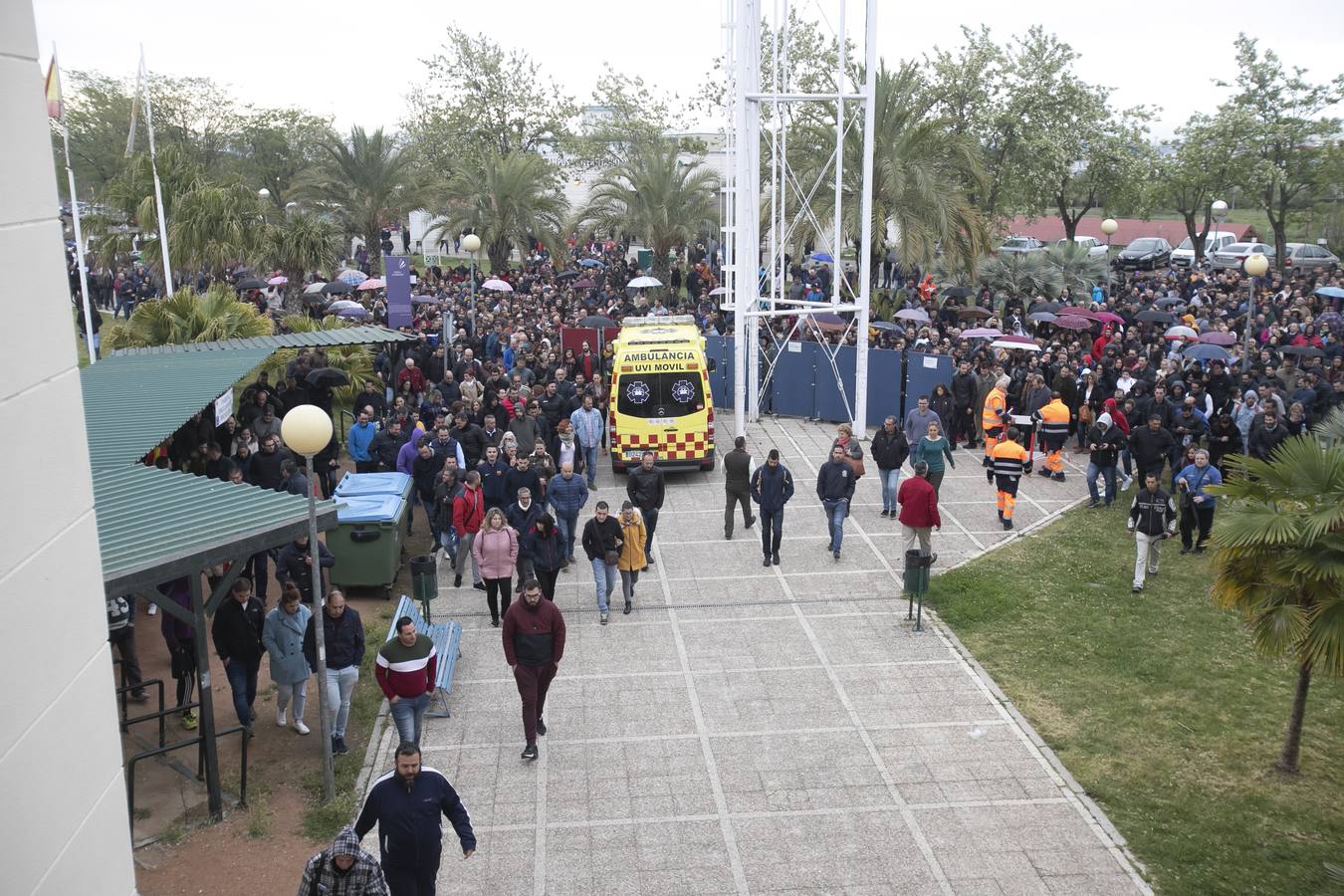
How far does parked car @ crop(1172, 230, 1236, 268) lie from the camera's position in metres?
48.2

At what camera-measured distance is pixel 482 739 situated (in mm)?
11086

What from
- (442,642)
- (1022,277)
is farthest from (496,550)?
(1022,277)

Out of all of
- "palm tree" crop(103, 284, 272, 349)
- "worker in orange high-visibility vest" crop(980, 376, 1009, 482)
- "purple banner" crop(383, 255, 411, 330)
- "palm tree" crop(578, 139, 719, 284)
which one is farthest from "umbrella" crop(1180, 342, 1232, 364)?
"palm tree" crop(578, 139, 719, 284)

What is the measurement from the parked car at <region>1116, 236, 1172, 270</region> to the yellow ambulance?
32.2 meters

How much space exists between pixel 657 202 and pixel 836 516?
83.5 feet

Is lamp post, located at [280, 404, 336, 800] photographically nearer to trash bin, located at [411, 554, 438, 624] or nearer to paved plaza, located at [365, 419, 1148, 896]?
paved plaza, located at [365, 419, 1148, 896]

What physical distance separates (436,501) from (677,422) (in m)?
4.98

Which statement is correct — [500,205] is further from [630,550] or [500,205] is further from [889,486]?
[630,550]

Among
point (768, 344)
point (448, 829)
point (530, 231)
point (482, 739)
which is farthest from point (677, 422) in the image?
point (530, 231)

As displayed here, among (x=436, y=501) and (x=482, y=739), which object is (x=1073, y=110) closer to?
(x=436, y=501)

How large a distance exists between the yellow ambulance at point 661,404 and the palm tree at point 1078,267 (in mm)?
17456

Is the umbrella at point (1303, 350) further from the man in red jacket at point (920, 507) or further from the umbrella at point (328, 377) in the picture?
the umbrella at point (328, 377)

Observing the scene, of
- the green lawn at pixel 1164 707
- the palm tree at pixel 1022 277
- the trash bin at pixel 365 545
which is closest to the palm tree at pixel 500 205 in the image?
the palm tree at pixel 1022 277

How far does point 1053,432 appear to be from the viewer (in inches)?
763
